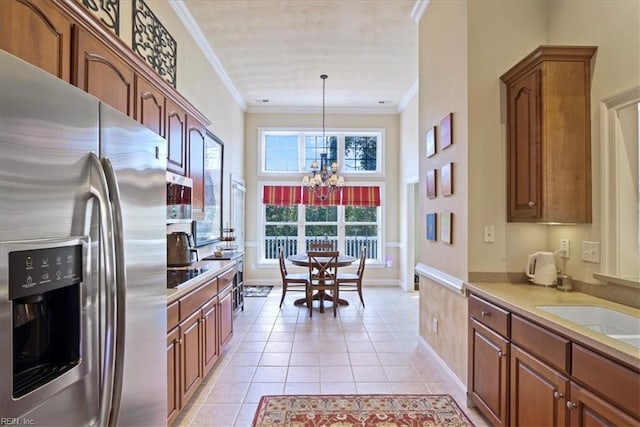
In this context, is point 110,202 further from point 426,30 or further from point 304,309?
point 304,309

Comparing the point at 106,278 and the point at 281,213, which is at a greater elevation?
the point at 281,213

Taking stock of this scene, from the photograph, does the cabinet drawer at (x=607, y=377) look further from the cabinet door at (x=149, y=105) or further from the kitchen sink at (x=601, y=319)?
the cabinet door at (x=149, y=105)

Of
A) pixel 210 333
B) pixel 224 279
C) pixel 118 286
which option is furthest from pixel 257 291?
pixel 118 286

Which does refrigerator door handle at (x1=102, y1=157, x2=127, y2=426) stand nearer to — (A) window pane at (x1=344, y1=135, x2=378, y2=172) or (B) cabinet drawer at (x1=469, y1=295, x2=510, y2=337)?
(B) cabinet drawer at (x1=469, y1=295, x2=510, y2=337)

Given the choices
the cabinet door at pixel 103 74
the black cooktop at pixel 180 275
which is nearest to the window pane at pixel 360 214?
the black cooktop at pixel 180 275

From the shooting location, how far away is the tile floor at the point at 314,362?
2607mm

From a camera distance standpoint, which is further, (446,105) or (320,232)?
(320,232)

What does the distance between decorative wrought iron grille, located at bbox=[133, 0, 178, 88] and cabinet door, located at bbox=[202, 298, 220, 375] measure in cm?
212

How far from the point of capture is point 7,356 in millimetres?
734

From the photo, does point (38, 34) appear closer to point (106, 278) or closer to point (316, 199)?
point (106, 278)

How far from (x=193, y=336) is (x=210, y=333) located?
0.43 meters

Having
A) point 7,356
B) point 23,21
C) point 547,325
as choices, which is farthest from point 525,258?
point 23,21

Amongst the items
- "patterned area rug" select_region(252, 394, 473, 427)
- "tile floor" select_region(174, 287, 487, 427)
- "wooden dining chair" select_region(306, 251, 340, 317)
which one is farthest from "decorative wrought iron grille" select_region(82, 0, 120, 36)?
"wooden dining chair" select_region(306, 251, 340, 317)

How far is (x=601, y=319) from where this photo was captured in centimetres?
188
